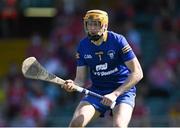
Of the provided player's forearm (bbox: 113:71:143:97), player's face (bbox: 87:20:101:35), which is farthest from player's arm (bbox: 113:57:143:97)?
player's face (bbox: 87:20:101:35)

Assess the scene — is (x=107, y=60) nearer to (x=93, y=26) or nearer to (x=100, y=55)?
(x=100, y=55)

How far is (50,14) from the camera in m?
18.0

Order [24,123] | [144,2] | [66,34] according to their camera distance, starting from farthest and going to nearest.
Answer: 1. [144,2]
2. [66,34]
3. [24,123]

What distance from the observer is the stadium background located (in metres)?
14.9

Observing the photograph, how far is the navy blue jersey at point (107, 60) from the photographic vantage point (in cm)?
1000

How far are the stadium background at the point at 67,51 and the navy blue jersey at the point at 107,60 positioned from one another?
4.05 meters

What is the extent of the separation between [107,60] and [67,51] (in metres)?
6.03

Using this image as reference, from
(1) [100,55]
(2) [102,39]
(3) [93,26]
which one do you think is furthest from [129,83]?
(3) [93,26]

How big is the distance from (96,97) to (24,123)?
5017 mm

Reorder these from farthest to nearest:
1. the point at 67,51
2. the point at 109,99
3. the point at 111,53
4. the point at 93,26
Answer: the point at 67,51
the point at 111,53
the point at 93,26
the point at 109,99

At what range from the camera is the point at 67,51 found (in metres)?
16.0

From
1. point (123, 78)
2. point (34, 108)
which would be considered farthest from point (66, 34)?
point (123, 78)

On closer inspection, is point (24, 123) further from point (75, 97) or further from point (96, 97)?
point (96, 97)

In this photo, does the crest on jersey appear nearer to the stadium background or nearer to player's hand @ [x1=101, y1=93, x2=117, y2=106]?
player's hand @ [x1=101, y1=93, x2=117, y2=106]
